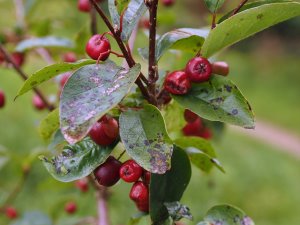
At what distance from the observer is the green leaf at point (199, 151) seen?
0.96 m

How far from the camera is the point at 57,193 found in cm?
337

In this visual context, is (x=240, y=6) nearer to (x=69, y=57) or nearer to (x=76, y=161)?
(x=76, y=161)

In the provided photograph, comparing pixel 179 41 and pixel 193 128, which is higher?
pixel 179 41

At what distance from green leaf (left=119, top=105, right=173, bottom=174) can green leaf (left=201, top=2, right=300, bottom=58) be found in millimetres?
143

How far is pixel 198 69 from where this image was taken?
80 centimetres

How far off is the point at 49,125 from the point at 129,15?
0.83 feet

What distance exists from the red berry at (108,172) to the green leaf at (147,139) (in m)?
0.08

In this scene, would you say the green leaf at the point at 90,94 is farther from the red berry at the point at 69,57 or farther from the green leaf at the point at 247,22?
the red berry at the point at 69,57

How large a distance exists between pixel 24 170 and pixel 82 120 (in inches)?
41.0

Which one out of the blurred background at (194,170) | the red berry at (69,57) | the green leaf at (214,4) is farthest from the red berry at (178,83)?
the red berry at (69,57)

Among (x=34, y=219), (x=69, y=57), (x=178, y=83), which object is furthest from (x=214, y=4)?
(x=34, y=219)

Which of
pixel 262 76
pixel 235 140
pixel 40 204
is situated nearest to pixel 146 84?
pixel 40 204

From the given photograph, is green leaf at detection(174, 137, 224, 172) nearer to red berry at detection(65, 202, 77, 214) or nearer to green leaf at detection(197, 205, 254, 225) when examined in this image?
green leaf at detection(197, 205, 254, 225)

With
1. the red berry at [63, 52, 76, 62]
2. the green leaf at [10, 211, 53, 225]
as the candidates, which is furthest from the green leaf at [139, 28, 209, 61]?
the green leaf at [10, 211, 53, 225]
